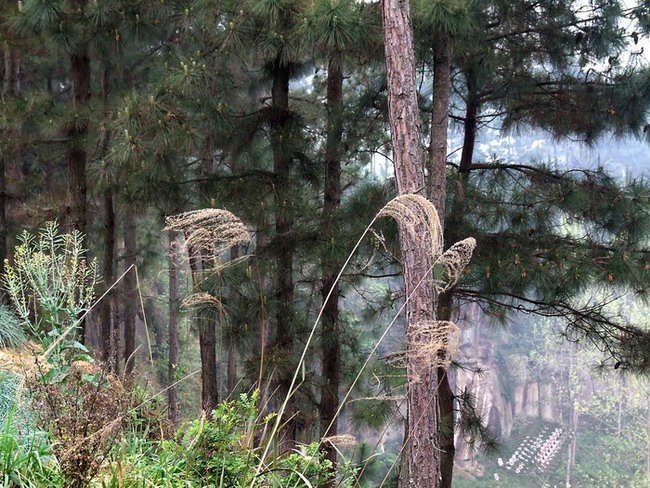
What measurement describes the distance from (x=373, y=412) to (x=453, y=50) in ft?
10.9

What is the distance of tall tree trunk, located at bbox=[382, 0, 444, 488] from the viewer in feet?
11.9

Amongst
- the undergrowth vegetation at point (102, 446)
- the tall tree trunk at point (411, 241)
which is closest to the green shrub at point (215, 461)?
the undergrowth vegetation at point (102, 446)

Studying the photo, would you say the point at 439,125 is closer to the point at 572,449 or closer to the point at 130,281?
the point at 130,281

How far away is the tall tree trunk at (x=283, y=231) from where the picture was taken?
555 cm

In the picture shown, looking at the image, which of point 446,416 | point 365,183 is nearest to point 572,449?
point 446,416

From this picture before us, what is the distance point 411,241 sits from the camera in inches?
145

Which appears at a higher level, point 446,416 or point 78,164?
point 78,164

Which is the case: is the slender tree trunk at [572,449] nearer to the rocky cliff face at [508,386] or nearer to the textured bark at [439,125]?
the rocky cliff face at [508,386]

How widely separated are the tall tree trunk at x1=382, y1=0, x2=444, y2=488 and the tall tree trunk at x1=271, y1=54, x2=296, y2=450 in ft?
5.90

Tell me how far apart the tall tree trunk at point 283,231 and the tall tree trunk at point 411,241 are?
180 cm

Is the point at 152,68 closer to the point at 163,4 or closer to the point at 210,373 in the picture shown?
the point at 163,4

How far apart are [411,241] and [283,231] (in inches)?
96.3

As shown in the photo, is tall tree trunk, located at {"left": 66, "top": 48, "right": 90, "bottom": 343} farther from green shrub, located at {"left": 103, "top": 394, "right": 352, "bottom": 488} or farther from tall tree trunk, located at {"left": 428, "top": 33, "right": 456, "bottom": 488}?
green shrub, located at {"left": 103, "top": 394, "right": 352, "bottom": 488}

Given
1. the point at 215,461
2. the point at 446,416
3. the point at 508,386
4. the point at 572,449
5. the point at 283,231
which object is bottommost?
the point at 572,449
